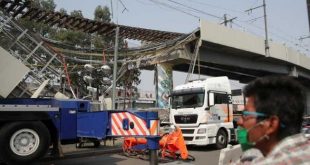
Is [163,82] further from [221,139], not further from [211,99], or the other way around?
[211,99]

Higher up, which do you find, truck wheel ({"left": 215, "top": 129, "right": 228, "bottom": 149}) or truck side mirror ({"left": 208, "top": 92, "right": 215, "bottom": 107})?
truck side mirror ({"left": 208, "top": 92, "right": 215, "bottom": 107})

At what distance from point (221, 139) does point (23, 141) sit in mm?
9356

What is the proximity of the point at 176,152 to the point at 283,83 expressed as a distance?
32.9ft

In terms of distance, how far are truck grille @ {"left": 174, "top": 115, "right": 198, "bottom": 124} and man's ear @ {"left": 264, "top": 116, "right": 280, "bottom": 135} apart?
44.0 feet

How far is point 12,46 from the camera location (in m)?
12.8

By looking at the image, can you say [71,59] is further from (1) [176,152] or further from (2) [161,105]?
(1) [176,152]

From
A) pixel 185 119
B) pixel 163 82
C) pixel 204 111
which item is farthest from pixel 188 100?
pixel 163 82

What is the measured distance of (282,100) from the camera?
2.05 metres

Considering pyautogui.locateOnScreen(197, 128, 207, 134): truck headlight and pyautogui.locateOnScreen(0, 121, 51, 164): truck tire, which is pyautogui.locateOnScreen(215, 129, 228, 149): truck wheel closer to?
pyautogui.locateOnScreen(197, 128, 207, 134): truck headlight

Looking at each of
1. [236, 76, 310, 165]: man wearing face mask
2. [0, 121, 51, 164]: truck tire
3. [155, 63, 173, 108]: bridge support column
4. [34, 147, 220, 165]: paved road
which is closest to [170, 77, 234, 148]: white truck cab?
[34, 147, 220, 165]: paved road

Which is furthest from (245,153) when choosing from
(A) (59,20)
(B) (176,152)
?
(A) (59,20)

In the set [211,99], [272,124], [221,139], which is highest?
[211,99]

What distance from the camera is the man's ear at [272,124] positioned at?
6.66ft

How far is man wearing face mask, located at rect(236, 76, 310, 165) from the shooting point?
196 centimetres
